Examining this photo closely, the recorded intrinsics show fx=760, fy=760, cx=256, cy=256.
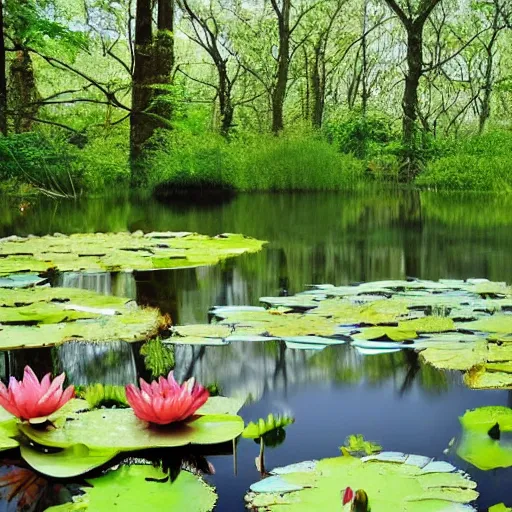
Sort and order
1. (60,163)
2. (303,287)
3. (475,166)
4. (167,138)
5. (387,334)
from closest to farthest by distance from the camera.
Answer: (387,334) → (303,287) → (60,163) → (167,138) → (475,166)

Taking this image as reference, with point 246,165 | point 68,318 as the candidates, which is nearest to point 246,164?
point 246,165

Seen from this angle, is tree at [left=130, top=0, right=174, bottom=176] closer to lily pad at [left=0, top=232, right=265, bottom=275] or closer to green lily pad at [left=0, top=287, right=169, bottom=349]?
lily pad at [left=0, top=232, right=265, bottom=275]

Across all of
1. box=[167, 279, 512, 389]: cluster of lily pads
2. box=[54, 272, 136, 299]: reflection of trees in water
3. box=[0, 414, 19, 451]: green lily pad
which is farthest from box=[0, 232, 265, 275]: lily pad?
box=[0, 414, 19, 451]: green lily pad

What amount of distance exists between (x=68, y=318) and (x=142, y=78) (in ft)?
20.0

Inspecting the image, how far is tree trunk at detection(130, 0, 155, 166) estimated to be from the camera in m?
7.59

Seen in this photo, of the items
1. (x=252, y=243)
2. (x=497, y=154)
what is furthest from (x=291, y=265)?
(x=497, y=154)

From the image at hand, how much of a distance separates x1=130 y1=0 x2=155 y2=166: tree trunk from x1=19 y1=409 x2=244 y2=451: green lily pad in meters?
6.61

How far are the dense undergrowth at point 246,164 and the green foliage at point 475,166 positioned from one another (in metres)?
0.01

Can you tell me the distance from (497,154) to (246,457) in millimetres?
8051

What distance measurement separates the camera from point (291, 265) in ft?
9.98

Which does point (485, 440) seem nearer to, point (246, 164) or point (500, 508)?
point (500, 508)

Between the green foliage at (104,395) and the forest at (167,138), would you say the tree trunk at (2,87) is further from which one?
the green foliage at (104,395)

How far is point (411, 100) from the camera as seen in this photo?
9.33 metres

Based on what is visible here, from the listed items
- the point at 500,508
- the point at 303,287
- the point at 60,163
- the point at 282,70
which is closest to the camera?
the point at 500,508
